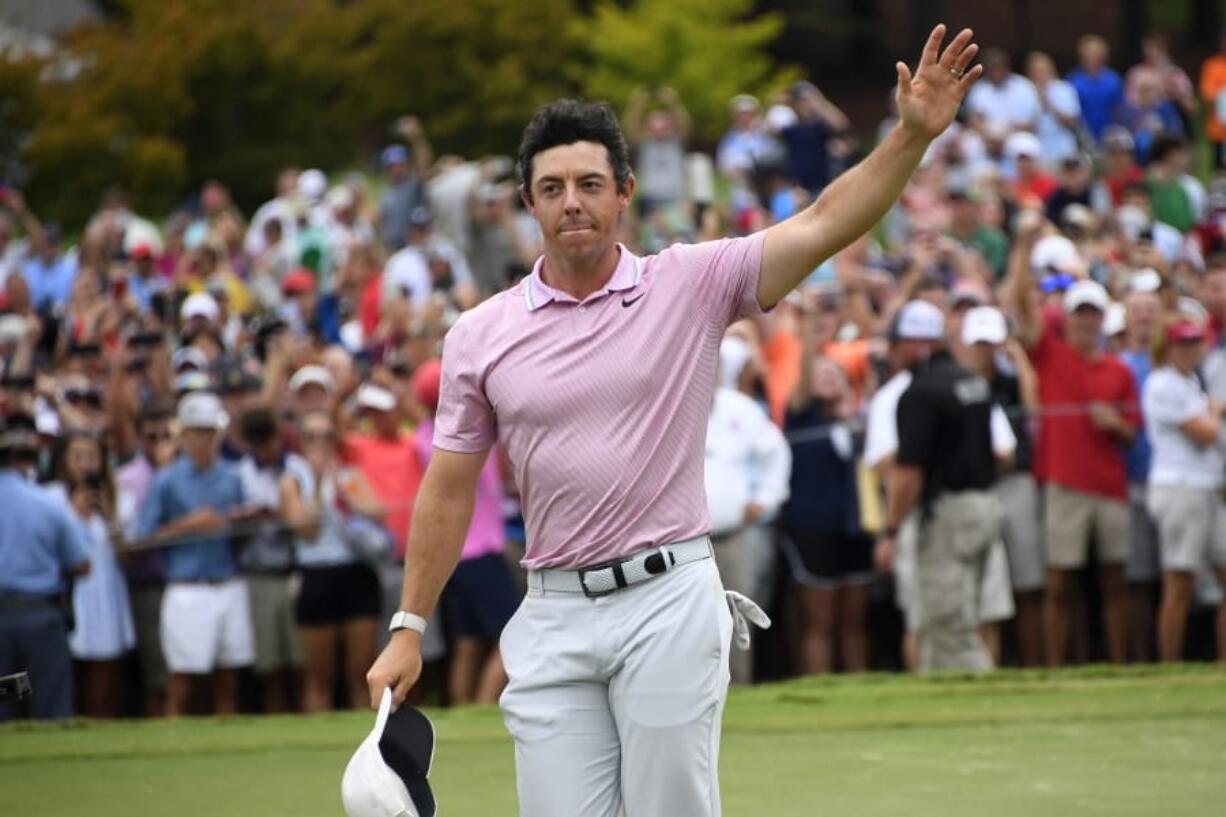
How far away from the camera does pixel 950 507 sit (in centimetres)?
1228

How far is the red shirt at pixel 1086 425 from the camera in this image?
13234 mm

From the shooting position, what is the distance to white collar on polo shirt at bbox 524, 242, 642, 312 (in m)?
5.57

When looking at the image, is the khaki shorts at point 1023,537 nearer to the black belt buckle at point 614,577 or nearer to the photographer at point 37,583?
the photographer at point 37,583

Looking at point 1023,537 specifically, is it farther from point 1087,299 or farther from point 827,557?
point 1087,299

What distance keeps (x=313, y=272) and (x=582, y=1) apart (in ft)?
61.9

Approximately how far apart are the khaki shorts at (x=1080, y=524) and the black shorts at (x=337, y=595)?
12.7 ft

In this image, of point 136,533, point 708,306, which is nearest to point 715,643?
point 708,306

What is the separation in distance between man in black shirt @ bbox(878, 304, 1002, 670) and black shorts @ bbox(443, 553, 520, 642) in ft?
6.96

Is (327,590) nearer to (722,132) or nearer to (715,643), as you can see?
(715,643)

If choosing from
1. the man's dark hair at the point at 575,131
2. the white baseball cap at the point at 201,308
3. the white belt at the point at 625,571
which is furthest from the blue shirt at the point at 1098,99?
the white belt at the point at 625,571

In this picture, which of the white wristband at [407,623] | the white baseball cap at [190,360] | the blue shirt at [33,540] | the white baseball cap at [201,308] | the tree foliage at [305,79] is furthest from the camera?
the tree foliage at [305,79]

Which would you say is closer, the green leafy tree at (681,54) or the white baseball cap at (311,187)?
the white baseball cap at (311,187)

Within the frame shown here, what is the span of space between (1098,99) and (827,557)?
13322 millimetres

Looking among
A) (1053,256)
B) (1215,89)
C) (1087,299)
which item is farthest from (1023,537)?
(1215,89)
